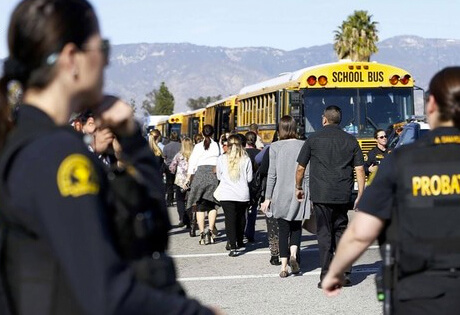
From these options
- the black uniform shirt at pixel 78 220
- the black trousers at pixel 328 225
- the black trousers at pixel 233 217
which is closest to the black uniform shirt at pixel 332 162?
the black trousers at pixel 328 225

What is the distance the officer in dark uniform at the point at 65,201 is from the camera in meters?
2.13

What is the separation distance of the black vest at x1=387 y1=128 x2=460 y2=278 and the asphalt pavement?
195 inches

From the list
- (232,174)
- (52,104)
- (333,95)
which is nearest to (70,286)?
(52,104)

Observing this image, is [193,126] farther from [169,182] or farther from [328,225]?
[328,225]

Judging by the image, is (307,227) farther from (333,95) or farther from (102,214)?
(102,214)

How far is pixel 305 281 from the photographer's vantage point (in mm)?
10656

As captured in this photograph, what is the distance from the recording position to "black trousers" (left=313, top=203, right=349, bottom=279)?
10.2 meters

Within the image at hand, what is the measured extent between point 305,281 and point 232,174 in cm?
270

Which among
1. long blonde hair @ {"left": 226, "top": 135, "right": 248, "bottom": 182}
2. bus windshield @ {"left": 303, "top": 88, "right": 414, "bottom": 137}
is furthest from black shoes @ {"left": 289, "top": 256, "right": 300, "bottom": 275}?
bus windshield @ {"left": 303, "top": 88, "right": 414, "bottom": 137}

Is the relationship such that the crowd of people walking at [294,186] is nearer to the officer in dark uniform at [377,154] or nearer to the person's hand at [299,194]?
the person's hand at [299,194]

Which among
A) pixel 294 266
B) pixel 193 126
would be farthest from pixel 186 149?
pixel 193 126

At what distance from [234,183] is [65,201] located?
1087cm

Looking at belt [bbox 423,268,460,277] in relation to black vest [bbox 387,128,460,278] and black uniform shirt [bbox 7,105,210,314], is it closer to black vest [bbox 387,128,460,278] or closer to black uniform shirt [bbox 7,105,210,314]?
black vest [bbox 387,128,460,278]

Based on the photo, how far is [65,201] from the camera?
83.8 inches
